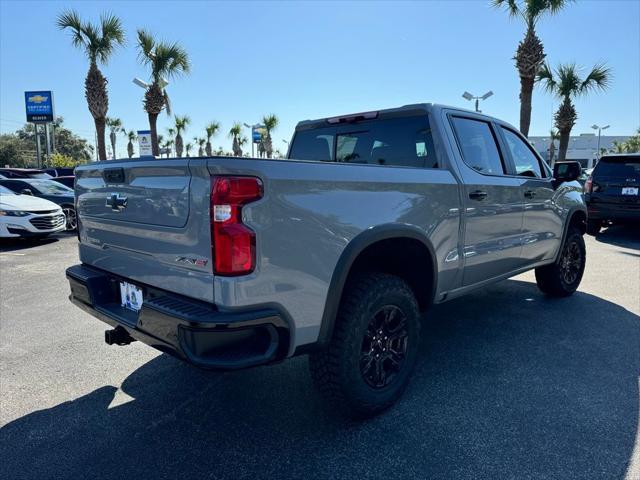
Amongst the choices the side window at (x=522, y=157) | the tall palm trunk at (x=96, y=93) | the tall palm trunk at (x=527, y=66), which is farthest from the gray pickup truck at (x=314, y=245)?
the tall palm trunk at (x=96, y=93)

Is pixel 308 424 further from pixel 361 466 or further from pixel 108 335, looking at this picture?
pixel 108 335

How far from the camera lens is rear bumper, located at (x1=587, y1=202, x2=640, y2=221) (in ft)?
29.8

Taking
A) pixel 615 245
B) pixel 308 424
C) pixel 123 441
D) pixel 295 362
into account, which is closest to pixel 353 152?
pixel 295 362

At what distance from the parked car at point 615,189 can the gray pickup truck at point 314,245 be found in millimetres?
6998

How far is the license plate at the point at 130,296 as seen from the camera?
244cm

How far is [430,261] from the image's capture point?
2967 mm

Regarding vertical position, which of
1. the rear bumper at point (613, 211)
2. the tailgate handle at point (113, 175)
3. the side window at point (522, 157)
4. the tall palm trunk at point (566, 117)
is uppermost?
the tall palm trunk at point (566, 117)

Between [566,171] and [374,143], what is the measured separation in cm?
215

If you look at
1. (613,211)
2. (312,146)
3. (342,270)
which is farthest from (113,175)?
(613,211)

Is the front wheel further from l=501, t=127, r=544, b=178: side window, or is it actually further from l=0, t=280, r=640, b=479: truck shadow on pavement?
l=0, t=280, r=640, b=479: truck shadow on pavement

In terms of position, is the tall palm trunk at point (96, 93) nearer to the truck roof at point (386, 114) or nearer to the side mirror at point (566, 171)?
the truck roof at point (386, 114)

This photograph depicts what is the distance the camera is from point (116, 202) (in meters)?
2.53

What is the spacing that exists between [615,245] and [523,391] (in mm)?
7669

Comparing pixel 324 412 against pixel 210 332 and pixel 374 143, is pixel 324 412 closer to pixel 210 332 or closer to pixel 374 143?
pixel 210 332
